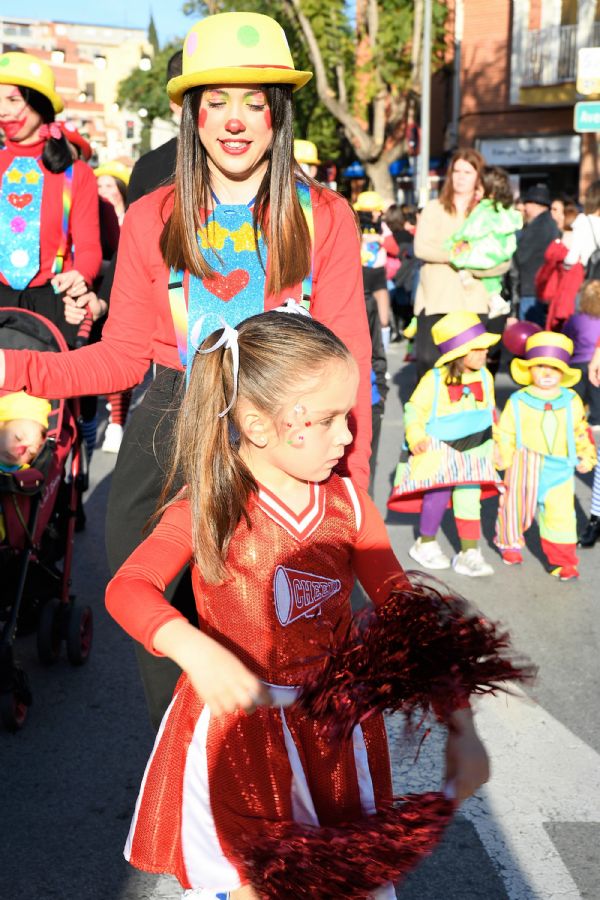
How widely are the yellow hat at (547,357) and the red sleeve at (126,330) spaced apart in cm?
347

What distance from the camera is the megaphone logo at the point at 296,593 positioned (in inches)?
90.3

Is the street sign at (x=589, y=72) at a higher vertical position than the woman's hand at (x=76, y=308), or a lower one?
higher

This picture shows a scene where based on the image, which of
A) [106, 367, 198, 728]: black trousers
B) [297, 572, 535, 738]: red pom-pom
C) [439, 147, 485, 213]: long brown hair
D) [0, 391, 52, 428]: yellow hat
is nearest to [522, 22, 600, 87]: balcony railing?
[439, 147, 485, 213]: long brown hair

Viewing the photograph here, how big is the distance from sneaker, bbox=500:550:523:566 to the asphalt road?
1.87 ft

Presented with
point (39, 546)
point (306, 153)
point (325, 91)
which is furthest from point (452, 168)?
point (325, 91)

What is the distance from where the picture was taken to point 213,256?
2.73m

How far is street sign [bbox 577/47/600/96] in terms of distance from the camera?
10.7 metres

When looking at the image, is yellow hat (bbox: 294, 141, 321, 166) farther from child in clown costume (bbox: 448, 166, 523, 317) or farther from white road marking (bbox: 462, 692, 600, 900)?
white road marking (bbox: 462, 692, 600, 900)

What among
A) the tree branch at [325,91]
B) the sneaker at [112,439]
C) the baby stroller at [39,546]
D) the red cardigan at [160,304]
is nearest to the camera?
the red cardigan at [160,304]

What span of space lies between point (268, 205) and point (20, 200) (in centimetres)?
288

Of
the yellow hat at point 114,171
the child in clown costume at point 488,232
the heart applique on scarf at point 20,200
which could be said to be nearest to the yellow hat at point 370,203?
the yellow hat at point 114,171

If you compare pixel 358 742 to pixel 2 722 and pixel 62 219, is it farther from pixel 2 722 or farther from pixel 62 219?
pixel 62 219

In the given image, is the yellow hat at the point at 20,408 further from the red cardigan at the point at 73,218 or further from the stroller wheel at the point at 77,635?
the red cardigan at the point at 73,218

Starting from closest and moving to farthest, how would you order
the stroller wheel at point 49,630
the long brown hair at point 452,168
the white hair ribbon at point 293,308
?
the white hair ribbon at point 293,308 < the stroller wheel at point 49,630 < the long brown hair at point 452,168
